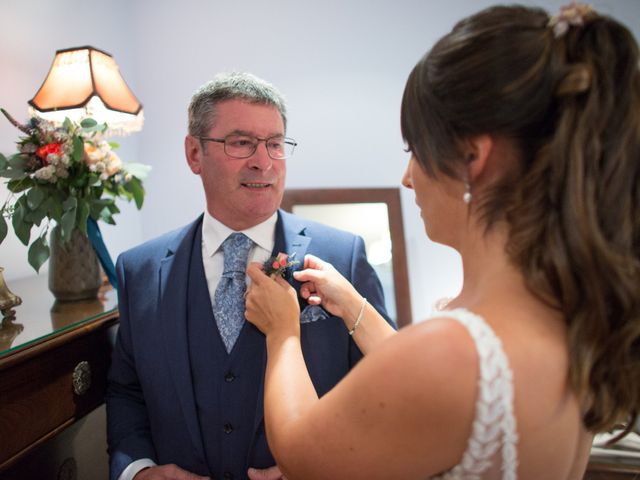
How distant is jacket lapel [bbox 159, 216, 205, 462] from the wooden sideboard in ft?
0.82

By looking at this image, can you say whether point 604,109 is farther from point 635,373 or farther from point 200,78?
point 200,78

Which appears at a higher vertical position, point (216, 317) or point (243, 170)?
point (243, 170)

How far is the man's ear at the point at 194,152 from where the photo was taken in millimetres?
1487

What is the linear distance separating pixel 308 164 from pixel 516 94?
2.16 meters

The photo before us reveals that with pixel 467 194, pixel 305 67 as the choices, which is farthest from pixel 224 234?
pixel 305 67

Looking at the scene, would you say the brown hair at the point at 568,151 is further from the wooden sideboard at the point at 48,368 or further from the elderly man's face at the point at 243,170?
the wooden sideboard at the point at 48,368

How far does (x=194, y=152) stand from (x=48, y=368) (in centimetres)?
72

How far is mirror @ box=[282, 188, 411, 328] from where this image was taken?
9.12ft

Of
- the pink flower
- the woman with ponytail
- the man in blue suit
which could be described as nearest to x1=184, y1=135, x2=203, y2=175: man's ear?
the man in blue suit

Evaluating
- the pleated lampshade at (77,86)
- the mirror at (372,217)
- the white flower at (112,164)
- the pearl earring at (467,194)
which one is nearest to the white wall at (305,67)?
the mirror at (372,217)

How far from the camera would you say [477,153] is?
771 millimetres

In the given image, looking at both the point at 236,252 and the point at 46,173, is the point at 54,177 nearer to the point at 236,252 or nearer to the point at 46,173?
the point at 46,173

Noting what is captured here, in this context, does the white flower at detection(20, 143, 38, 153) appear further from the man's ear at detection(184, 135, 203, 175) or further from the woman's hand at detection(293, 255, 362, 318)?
the woman's hand at detection(293, 255, 362, 318)

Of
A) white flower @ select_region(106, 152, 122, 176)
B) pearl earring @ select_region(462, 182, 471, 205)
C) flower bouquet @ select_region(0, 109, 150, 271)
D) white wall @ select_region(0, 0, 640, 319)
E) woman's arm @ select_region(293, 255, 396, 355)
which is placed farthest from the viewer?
white wall @ select_region(0, 0, 640, 319)
